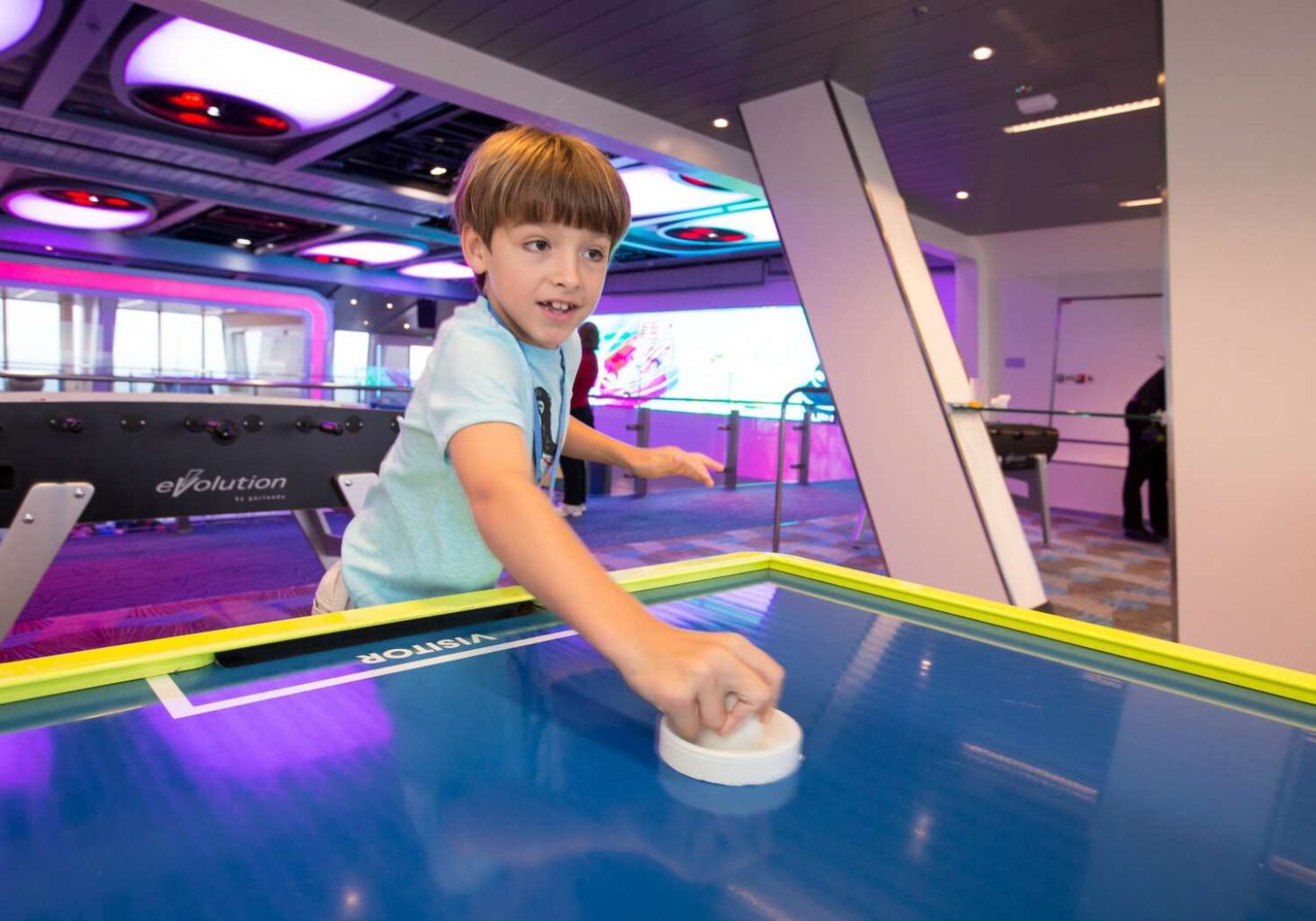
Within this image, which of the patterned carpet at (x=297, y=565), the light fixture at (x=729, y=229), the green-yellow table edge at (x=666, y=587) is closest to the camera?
the green-yellow table edge at (x=666, y=587)

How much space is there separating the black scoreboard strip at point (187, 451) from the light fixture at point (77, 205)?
7857 millimetres

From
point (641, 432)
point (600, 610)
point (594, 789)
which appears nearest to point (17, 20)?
point (641, 432)

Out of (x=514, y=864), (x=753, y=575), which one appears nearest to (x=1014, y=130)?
(x=753, y=575)

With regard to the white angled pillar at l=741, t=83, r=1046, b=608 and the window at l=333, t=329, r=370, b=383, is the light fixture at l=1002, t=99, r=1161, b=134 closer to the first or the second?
the white angled pillar at l=741, t=83, r=1046, b=608

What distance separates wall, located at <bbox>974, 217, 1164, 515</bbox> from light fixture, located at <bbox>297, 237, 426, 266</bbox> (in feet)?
24.4

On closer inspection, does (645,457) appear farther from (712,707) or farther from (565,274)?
(712,707)

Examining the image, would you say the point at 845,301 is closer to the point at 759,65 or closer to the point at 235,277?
the point at 759,65

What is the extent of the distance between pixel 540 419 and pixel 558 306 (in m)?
0.18

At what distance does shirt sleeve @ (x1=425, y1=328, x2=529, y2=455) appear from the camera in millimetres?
829

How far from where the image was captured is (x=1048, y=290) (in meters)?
8.17

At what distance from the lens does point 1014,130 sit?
5.13 m

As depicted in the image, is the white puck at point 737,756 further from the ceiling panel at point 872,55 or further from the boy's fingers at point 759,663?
the ceiling panel at point 872,55

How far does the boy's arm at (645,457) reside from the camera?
1.21 metres

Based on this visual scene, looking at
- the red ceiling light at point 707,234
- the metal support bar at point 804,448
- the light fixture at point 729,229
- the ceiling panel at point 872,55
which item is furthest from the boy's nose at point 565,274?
the red ceiling light at point 707,234
